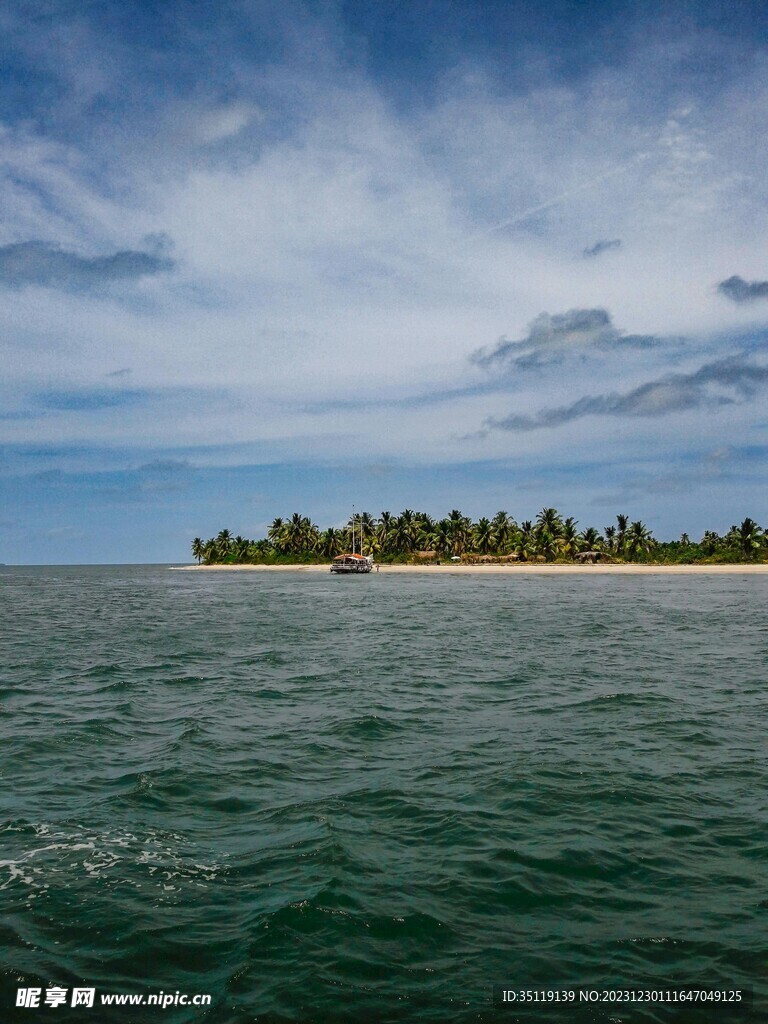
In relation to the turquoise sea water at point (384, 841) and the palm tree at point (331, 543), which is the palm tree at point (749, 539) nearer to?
the palm tree at point (331, 543)

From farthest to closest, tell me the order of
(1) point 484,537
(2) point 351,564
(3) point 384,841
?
(1) point 484,537
(2) point 351,564
(3) point 384,841

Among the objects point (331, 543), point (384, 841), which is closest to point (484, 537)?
point (331, 543)

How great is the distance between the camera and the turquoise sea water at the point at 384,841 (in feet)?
22.6

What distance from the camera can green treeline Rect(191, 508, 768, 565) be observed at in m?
151

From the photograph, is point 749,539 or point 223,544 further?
point 223,544

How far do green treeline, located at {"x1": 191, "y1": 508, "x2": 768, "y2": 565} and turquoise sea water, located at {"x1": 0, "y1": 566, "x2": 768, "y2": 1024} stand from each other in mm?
131685

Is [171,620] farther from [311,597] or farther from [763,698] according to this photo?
[763,698]

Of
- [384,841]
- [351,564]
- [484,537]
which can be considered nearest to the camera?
[384,841]

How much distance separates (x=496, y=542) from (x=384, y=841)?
491 ft

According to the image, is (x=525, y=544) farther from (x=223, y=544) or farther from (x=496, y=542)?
(x=223, y=544)

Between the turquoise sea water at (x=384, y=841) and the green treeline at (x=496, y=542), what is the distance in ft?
432

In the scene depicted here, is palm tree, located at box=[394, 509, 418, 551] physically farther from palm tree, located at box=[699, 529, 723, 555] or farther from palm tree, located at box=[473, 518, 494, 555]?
palm tree, located at box=[699, 529, 723, 555]

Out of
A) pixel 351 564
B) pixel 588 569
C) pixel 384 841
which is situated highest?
pixel 351 564

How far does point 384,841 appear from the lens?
33.3ft
